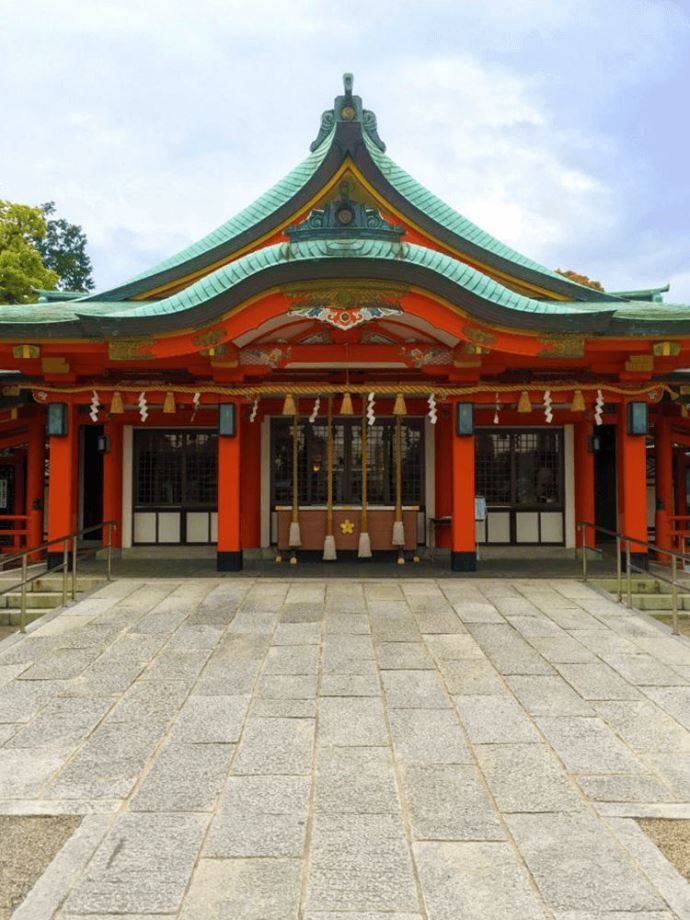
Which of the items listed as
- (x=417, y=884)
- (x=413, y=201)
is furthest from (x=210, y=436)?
(x=417, y=884)

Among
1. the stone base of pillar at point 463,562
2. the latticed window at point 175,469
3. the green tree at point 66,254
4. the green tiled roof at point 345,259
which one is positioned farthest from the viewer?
the green tree at point 66,254

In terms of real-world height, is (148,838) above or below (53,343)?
below

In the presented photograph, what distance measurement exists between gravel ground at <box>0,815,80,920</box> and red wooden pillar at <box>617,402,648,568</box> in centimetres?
886

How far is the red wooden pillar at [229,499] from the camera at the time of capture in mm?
9570

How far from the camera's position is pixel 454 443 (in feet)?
31.9

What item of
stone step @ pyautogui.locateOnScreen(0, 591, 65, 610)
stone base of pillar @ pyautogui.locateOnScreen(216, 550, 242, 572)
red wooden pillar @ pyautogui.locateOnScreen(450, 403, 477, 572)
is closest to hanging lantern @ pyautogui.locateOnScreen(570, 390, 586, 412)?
red wooden pillar @ pyautogui.locateOnScreen(450, 403, 477, 572)

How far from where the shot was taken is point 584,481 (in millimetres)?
11688

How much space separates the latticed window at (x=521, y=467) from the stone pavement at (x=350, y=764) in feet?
16.7

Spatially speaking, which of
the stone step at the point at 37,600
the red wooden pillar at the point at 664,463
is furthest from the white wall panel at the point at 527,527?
the stone step at the point at 37,600

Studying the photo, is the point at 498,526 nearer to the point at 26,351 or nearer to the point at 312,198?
the point at 312,198

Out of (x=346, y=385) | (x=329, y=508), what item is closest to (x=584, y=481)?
→ (x=329, y=508)

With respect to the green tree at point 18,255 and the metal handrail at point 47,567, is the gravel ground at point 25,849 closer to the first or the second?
the metal handrail at point 47,567

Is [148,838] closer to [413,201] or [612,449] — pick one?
[413,201]

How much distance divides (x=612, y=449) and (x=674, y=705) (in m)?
11.5
